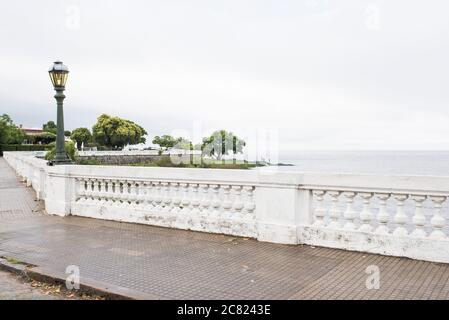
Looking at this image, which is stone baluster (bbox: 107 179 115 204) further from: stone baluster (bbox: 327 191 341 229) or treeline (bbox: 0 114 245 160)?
treeline (bbox: 0 114 245 160)

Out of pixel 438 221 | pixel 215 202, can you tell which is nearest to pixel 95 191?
pixel 215 202

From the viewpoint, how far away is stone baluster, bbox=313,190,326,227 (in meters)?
7.45

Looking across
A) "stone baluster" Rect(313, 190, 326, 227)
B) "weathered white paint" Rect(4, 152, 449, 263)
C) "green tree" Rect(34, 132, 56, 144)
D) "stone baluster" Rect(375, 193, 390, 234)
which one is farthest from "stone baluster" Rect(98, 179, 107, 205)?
"green tree" Rect(34, 132, 56, 144)

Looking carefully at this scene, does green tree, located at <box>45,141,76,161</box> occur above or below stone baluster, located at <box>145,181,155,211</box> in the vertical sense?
above

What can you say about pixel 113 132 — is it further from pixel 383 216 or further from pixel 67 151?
pixel 383 216

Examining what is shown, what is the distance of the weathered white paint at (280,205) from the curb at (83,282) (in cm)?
317

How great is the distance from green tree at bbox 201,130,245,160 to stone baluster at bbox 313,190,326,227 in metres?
110

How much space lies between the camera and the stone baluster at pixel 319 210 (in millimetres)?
7445

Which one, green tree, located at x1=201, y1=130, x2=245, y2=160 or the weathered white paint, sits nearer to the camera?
the weathered white paint

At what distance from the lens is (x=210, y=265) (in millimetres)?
6445

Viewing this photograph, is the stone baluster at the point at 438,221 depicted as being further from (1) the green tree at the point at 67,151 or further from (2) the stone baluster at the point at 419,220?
(1) the green tree at the point at 67,151

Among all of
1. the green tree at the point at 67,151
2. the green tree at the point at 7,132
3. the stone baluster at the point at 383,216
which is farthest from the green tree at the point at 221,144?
the stone baluster at the point at 383,216
